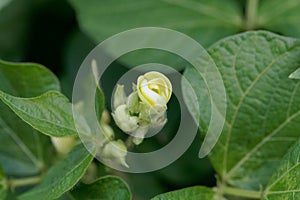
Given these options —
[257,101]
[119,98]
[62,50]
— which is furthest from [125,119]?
[62,50]

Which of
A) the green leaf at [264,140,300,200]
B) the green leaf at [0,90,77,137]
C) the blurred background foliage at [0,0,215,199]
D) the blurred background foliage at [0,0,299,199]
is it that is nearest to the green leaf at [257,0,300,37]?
the blurred background foliage at [0,0,299,199]

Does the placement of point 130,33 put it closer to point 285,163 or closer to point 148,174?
point 148,174

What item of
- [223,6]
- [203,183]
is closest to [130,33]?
[223,6]

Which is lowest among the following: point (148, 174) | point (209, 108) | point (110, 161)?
point (148, 174)

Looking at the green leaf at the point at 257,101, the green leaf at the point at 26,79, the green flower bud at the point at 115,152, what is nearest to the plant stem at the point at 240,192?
the green leaf at the point at 257,101

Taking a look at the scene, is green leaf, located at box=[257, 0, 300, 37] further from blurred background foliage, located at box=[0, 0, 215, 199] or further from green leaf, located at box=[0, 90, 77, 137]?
green leaf, located at box=[0, 90, 77, 137]

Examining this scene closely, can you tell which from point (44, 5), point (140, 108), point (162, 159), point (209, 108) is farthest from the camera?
point (44, 5)

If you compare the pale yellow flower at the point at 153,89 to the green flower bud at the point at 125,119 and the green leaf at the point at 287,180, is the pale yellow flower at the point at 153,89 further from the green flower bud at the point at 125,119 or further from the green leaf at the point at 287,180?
the green leaf at the point at 287,180

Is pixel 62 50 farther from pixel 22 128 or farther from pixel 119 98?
pixel 119 98
